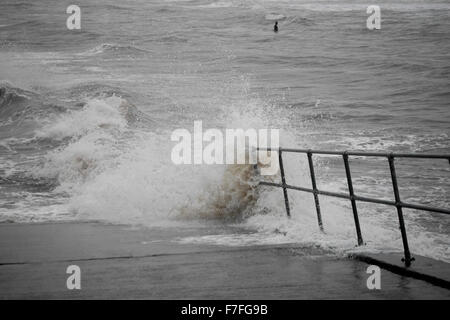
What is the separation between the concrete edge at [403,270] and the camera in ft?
14.4

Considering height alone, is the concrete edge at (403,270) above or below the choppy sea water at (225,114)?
below

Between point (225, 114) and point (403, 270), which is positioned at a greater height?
point (225, 114)

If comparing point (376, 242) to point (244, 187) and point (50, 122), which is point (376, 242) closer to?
point (244, 187)

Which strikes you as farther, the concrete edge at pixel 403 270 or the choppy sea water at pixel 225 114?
the choppy sea water at pixel 225 114

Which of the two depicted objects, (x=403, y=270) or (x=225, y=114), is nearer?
(x=403, y=270)

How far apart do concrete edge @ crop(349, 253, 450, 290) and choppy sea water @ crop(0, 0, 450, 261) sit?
361 mm

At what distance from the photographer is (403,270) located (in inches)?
185

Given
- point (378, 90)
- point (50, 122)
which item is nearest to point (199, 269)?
point (50, 122)

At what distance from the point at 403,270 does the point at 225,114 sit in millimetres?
18649

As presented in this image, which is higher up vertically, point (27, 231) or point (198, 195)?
point (198, 195)

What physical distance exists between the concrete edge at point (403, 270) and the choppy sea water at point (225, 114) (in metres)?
0.36

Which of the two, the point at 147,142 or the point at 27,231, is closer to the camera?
the point at 27,231

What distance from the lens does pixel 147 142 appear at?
670 inches
